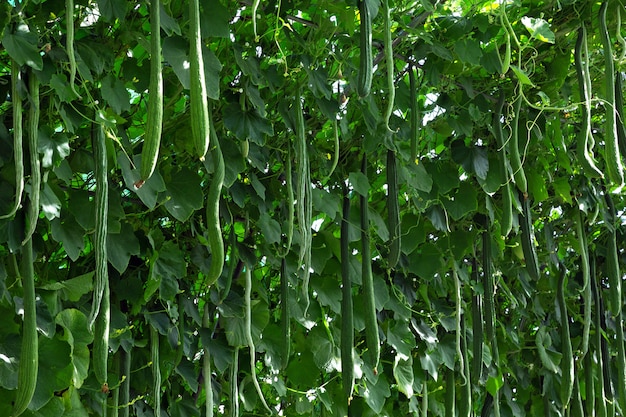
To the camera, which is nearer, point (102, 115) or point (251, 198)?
point (102, 115)

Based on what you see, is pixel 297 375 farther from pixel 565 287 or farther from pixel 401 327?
pixel 565 287

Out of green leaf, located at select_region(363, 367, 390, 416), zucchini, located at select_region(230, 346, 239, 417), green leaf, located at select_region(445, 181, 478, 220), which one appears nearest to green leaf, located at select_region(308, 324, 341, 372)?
green leaf, located at select_region(363, 367, 390, 416)

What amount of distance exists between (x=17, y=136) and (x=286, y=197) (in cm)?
81

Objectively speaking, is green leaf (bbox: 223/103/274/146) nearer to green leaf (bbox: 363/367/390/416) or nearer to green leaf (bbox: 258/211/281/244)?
green leaf (bbox: 258/211/281/244)

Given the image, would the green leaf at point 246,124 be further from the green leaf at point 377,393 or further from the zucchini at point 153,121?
the green leaf at point 377,393

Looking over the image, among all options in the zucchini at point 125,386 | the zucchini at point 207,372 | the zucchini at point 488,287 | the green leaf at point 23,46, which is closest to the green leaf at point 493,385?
the zucchini at point 488,287

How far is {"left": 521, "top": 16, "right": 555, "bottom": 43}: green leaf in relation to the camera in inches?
77.9

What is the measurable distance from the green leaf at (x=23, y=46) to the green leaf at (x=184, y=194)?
0.45 metres

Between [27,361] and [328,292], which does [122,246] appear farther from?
[328,292]

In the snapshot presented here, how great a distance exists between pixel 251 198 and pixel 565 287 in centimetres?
137

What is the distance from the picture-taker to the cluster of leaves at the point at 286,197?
1.71m

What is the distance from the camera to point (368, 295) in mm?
2029

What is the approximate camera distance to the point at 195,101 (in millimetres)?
1245

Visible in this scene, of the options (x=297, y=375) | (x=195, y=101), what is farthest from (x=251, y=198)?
(x=195, y=101)
